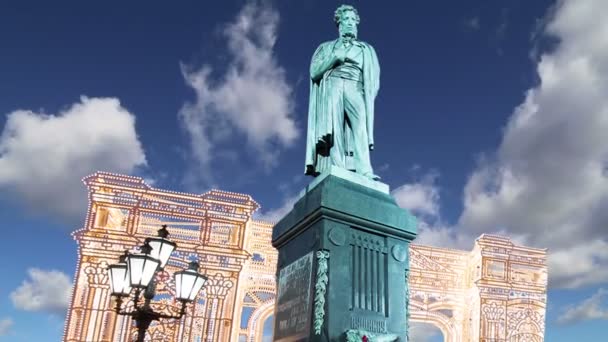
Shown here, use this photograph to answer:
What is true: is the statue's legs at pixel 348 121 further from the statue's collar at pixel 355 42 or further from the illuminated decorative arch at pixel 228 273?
the illuminated decorative arch at pixel 228 273

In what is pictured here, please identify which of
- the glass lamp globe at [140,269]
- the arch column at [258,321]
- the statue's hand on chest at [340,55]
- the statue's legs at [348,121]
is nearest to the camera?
the statue's legs at [348,121]

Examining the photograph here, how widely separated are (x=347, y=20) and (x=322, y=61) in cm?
53

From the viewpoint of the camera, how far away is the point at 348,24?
19.4 feet

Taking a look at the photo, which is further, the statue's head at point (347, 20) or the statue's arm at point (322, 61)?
the statue's head at point (347, 20)

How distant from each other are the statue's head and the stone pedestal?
164 centimetres

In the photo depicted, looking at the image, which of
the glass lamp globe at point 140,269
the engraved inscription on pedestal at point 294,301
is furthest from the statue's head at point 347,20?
the glass lamp globe at point 140,269

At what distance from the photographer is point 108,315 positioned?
1895 cm

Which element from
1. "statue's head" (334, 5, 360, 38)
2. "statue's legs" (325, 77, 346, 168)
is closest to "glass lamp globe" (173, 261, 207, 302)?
"statue's legs" (325, 77, 346, 168)

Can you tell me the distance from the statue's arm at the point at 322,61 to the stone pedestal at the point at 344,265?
1.25 meters

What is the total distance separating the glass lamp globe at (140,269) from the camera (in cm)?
637

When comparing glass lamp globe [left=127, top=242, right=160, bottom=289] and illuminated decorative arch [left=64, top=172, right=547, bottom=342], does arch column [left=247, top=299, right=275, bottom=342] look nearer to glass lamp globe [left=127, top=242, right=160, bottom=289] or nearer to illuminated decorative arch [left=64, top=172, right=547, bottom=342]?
illuminated decorative arch [left=64, top=172, right=547, bottom=342]

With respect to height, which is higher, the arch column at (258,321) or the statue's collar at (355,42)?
the statue's collar at (355,42)

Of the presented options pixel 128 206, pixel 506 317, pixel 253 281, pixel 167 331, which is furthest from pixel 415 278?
pixel 128 206

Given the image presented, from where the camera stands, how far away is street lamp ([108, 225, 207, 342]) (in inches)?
252
